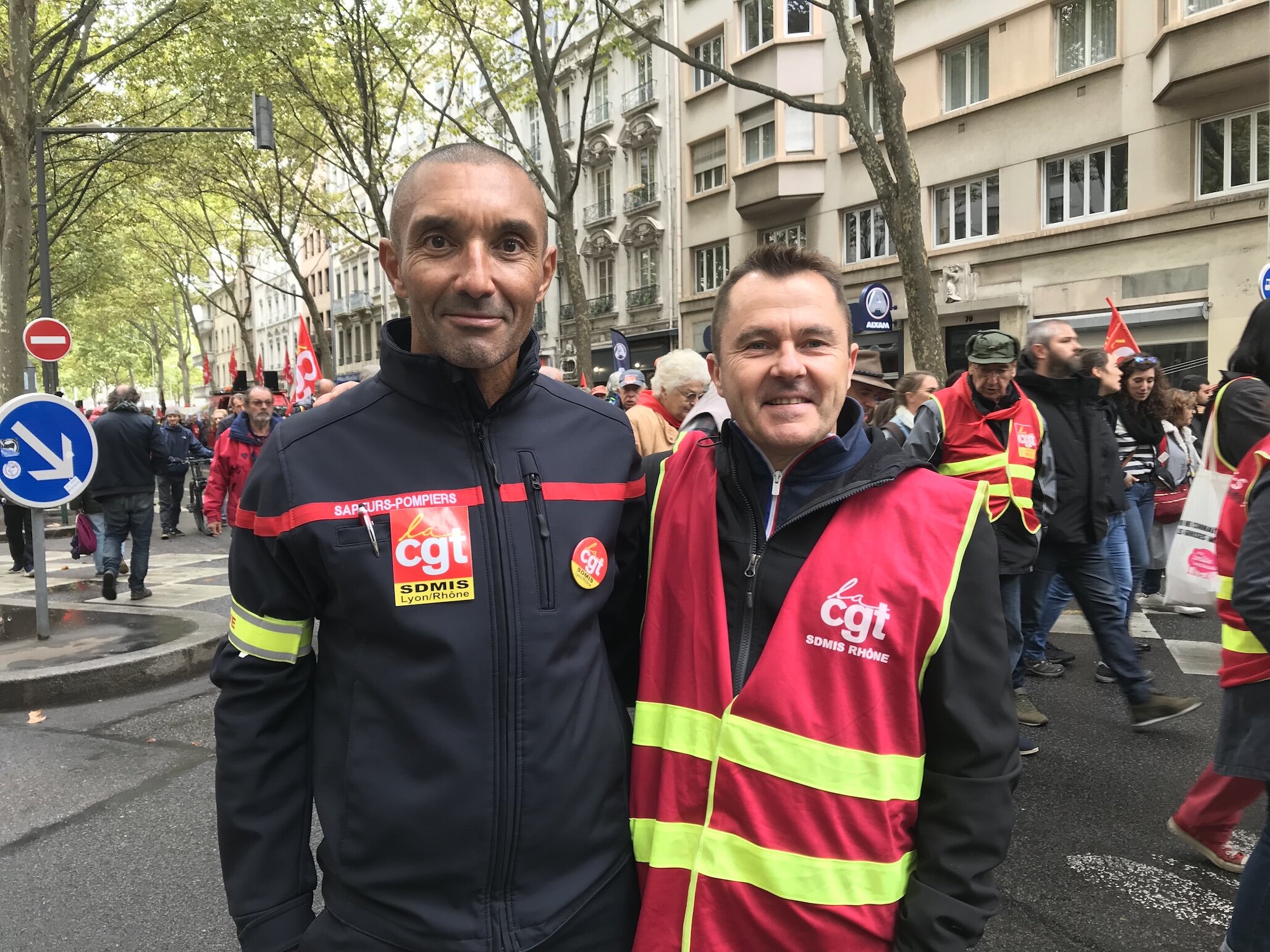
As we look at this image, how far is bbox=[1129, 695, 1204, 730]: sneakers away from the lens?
5.00 m

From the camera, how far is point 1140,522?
283 inches

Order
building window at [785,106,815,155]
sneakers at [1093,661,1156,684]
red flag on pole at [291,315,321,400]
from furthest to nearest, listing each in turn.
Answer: building window at [785,106,815,155] < red flag on pole at [291,315,321,400] < sneakers at [1093,661,1156,684]

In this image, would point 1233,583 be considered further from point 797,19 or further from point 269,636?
point 797,19

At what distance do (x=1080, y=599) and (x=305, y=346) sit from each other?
12.4 metres

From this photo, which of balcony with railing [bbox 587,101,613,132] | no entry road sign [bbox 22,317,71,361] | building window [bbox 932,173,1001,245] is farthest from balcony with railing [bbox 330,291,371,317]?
no entry road sign [bbox 22,317,71,361]

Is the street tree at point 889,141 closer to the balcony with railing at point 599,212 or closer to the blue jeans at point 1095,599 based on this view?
the blue jeans at point 1095,599

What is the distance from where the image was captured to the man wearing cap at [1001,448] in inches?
192

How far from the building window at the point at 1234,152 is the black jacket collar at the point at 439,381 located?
1730 cm

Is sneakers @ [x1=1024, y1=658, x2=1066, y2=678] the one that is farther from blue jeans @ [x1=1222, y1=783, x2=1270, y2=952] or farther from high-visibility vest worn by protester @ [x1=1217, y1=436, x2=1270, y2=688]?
blue jeans @ [x1=1222, y1=783, x2=1270, y2=952]

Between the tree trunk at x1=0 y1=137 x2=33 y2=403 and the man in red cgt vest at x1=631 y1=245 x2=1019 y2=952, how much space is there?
53.4ft

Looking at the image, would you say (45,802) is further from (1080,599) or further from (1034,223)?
(1034,223)

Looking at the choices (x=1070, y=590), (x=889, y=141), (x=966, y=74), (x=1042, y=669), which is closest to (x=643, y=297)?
(x=966, y=74)

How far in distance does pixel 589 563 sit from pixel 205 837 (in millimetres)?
3125

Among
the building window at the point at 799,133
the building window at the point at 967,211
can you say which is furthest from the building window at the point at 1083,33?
the building window at the point at 799,133
